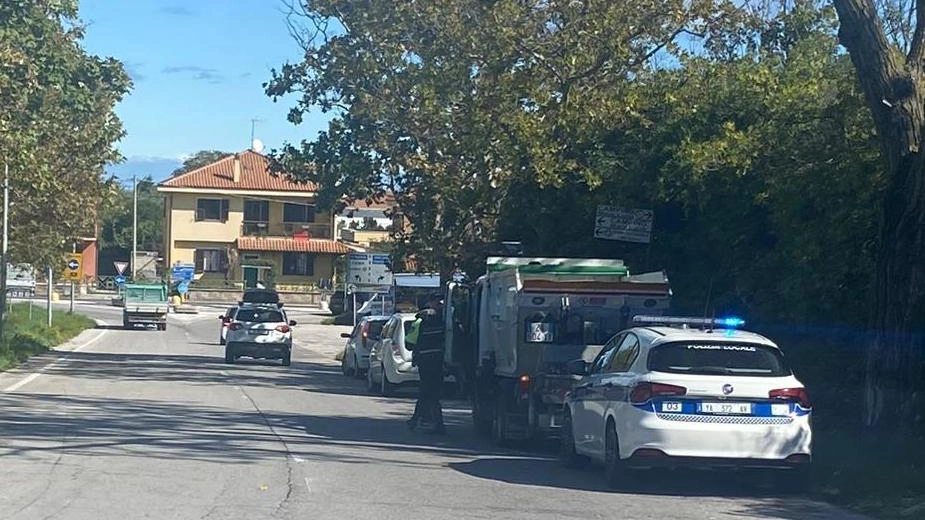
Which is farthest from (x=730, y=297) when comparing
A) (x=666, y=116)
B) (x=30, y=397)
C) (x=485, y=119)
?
(x=30, y=397)

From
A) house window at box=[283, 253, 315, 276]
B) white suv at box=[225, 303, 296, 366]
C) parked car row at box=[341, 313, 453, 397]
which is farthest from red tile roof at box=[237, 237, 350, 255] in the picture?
parked car row at box=[341, 313, 453, 397]

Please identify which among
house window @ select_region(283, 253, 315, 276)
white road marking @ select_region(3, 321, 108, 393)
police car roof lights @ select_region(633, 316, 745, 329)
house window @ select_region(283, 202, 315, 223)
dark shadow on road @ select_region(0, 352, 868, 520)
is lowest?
white road marking @ select_region(3, 321, 108, 393)

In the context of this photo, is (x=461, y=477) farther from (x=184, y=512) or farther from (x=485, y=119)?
(x=485, y=119)

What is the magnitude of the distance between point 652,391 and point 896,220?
3.78 metres

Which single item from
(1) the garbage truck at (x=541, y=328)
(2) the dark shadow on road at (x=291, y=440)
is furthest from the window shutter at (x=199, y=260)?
(1) the garbage truck at (x=541, y=328)

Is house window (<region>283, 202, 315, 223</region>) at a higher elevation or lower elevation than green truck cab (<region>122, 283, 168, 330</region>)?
higher

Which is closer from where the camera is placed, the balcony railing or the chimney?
the balcony railing

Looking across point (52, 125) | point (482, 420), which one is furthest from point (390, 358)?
point (52, 125)

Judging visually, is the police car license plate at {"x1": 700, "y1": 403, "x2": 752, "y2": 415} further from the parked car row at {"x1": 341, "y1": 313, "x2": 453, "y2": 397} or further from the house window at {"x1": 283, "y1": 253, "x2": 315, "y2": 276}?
the house window at {"x1": 283, "y1": 253, "x2": 315, "y2": 276}

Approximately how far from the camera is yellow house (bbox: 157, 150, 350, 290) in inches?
3718

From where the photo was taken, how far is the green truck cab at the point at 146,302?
2491 inches

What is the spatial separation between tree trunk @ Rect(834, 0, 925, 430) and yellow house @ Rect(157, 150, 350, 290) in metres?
80.0

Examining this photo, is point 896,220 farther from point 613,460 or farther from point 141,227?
point 141,227

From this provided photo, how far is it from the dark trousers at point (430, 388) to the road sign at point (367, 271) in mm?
46660
